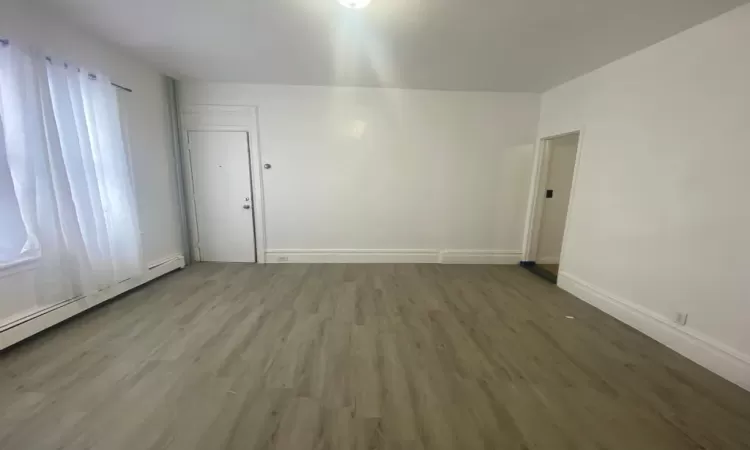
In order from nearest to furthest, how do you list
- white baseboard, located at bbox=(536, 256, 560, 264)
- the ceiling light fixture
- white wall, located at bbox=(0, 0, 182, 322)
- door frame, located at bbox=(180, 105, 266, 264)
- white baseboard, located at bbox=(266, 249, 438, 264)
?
the ceiling light fixture < white wall, located at bbox=(0, 0, 182, 322) < door frame, located at bbox=(180, 105, 266, 264) < white baseboard, located at bbox=(266, 249, 438, 264) < white baseboard, located at bbox=(536, 256, 560, 264)

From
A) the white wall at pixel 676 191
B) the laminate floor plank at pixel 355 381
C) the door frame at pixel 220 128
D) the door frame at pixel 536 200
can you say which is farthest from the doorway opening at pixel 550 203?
the door frame at pixel 220 128

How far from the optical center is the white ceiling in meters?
2.16

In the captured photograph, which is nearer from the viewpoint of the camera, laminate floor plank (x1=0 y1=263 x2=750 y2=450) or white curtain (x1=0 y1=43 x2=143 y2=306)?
laminate floor plank (x1=0 y1=263 x2=750 y2=450)

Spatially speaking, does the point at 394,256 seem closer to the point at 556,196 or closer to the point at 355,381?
the point at 556,196

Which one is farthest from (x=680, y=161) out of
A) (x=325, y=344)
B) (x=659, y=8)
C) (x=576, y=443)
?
(x=325, y=344)

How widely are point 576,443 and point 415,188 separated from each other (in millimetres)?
3541

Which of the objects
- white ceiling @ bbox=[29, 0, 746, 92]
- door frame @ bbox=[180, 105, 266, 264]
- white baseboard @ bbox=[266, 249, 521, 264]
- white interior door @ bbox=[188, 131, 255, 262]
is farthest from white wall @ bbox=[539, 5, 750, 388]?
white interior door @ bbox=[188, 131, 255, 262]

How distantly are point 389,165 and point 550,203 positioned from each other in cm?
261

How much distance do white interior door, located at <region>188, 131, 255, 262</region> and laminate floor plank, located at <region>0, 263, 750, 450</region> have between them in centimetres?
138

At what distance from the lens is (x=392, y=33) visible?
8.52 ft

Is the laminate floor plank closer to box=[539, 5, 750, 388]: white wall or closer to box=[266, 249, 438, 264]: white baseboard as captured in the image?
box=[539, 5, 750, 388]: white wall

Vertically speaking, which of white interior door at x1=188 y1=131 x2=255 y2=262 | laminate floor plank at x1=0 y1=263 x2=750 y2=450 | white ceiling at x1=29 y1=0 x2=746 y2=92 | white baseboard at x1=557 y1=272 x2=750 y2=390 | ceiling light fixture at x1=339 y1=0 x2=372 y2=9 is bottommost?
laminate floor plank at x1=0 y1=263 x2=750 y2=450

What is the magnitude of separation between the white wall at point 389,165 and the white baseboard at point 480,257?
6cm

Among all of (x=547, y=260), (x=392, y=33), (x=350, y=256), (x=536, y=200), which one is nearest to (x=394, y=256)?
(x=350, y=256)
